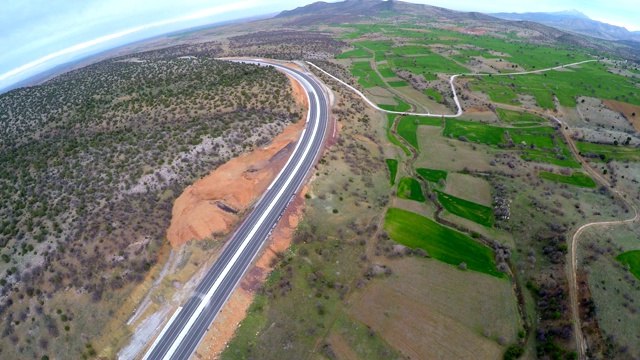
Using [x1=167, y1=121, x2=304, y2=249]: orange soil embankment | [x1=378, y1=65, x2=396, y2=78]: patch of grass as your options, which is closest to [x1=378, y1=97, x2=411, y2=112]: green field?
[x1=378, y1=65, x2=396, y2=78]: patch of grass

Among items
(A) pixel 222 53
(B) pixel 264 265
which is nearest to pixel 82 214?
(B) pixel 264 265

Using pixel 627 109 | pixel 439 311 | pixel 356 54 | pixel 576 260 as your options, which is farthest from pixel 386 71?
pixel 439 311

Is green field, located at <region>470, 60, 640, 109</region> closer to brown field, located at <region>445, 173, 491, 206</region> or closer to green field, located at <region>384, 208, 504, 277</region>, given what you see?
brown field, located at <region>445, 173, 491, 206</region>

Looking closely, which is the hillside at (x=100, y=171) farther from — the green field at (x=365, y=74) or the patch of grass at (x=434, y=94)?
the patch of grass at (x=434, y=94)

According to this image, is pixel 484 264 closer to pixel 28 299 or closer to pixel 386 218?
pixel 386 218

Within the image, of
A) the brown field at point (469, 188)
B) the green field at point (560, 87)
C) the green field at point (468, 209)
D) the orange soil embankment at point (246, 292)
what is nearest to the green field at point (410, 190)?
the green field at point (468, 209)
